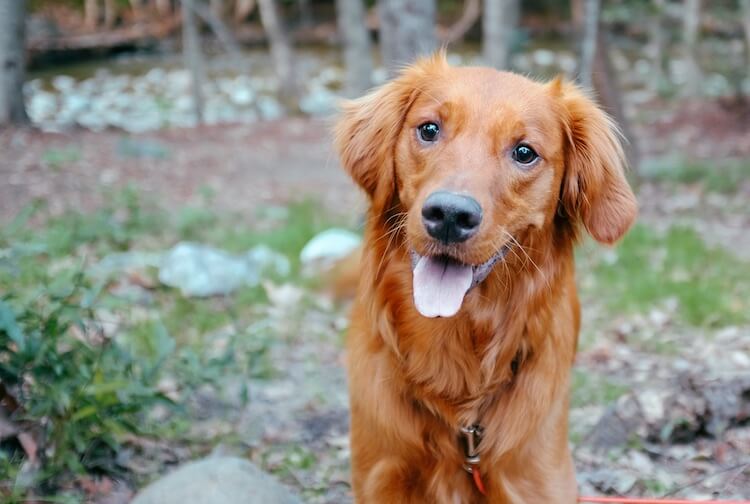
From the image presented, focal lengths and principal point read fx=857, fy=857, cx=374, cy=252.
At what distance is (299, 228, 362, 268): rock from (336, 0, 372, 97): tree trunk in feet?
19.8

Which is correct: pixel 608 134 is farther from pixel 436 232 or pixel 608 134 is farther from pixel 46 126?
pixel 46 126

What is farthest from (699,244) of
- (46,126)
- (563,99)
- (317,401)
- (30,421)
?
(46,126)

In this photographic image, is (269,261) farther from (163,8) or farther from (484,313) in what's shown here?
(163,8)

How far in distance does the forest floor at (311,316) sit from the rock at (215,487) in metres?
0.46

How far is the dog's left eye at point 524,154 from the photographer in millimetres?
2846

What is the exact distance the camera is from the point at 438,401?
2867mm

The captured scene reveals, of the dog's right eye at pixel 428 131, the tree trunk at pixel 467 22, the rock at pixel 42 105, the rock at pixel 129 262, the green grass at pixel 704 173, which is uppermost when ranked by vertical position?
the tree trunk at pixel 467 22

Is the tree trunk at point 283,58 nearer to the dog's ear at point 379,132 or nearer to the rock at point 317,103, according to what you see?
the rock at point 317,103

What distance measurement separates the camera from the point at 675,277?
241 inches

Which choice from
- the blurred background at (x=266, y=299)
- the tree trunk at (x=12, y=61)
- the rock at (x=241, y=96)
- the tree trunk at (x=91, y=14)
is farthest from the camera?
the tree trunk at (x=91, y=14)

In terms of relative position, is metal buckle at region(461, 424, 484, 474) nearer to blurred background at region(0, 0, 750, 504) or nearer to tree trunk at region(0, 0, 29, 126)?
blurred background at region(0, 0, 750, 504)

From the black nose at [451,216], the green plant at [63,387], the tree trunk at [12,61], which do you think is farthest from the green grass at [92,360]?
the tree trunk at [12,61]

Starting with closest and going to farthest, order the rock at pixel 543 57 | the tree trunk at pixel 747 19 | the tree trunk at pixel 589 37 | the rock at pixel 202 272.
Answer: the rock at pixel 202 272 < the tree trunk at pixel 589 37 < the tree trunk at pixel 747 19 < the rock at pixel 543 57

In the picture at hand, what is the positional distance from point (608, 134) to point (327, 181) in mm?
7127
